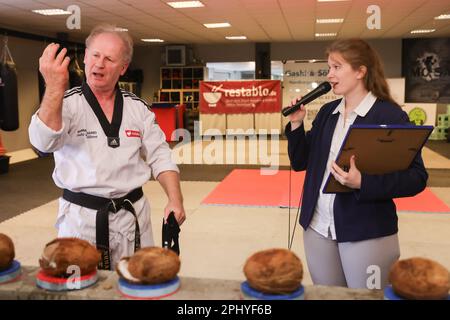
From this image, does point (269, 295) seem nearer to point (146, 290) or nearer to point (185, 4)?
point (146, 290)

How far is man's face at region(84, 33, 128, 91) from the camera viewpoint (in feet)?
5.16

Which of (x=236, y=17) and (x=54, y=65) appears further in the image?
(x=236, y=17)

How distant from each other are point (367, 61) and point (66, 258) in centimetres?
126

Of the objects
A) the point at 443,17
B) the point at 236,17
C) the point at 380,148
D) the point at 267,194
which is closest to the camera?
the point at 380,148

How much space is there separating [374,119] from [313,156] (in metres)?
0.29

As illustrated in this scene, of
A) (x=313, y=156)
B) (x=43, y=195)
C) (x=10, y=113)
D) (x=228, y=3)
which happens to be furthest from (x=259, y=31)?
(x=313, y=156)

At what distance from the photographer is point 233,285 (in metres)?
1.02

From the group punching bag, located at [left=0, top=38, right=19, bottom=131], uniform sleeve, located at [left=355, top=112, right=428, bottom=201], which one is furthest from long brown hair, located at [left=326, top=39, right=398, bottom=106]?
punching bag, located at [left=0, top=38, right=19, bottom=131]

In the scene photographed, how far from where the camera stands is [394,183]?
160 cm

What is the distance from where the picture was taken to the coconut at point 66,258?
101cm

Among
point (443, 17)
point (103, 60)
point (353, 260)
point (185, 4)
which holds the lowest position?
point (353, 260)

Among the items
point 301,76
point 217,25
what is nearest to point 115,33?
point 217,25

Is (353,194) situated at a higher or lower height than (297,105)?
lower

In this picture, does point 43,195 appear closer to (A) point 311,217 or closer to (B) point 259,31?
(A) point 311,217
